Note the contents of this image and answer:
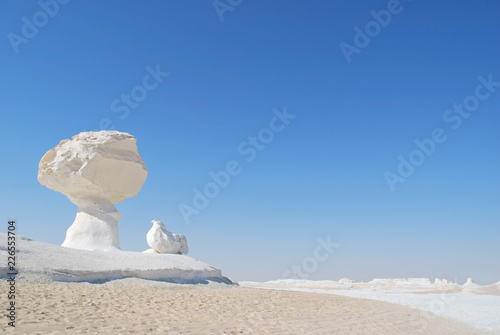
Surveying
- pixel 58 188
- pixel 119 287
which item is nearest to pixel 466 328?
pixel 119 287

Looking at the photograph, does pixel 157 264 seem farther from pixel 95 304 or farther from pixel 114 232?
pixel 95 304

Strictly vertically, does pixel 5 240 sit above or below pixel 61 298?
above

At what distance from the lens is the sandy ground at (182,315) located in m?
7.67

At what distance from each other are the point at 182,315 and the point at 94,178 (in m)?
14.0

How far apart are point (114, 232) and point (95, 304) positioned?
476 inches

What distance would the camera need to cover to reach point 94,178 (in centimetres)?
2131

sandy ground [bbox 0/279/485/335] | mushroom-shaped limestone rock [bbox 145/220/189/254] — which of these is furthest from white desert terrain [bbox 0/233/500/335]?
mushroom-shaped limestone rock [bbox 145/220/189/254]

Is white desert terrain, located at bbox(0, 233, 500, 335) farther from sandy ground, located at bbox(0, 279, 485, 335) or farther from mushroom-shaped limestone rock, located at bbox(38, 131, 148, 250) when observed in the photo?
mushroom-shaped limestone rock, located at bbox(38, 131, 148, 250)

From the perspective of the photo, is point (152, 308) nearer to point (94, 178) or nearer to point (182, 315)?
point (182, 315)

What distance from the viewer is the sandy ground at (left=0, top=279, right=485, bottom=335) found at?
7.67 meters

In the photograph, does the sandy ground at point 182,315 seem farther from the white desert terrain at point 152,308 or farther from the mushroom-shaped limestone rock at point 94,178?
the mushroom-shaped limestone rock at point 94,178

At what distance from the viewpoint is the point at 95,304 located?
9.72m

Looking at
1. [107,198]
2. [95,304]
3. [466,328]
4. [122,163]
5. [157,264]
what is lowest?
[466,328]

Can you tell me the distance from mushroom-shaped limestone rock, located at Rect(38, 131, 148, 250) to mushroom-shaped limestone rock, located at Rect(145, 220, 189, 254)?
216 cm
